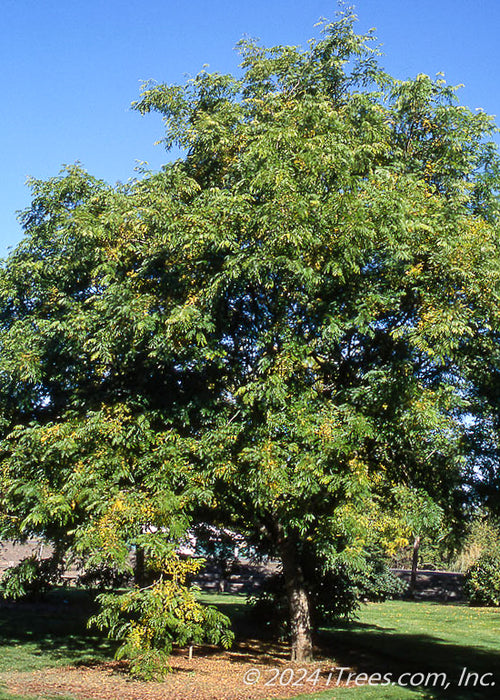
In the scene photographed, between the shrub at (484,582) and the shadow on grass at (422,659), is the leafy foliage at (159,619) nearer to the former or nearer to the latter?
the shadow on grass at (422,659)

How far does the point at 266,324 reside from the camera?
10.3m

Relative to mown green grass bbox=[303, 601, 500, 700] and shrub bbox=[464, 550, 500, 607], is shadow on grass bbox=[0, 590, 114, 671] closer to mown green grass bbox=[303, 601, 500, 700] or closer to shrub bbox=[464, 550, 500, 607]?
mown green grass bbox=[303, 601, 500, 700]

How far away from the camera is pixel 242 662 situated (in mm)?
12695

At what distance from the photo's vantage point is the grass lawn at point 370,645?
1046cm

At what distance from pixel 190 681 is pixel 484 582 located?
1936 cm

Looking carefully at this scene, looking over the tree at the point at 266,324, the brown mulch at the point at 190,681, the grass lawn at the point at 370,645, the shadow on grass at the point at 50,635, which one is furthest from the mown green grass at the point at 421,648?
the shadow on grass at the point at 50,635

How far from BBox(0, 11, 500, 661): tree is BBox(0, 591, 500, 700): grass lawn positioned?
7.01ft

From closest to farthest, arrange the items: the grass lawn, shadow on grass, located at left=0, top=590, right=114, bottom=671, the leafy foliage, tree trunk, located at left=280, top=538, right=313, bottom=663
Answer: the leafy foliage, the grass lawn, tree trunk, located at left=280, top=538, right=313, bottom=663, shadow on grass, located at left=0, top=590, right=114, bottom=671

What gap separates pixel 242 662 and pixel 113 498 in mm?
5995

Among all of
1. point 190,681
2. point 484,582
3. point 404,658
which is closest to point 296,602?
point 190,681

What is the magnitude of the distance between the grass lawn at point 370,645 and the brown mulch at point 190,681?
0.44 metres

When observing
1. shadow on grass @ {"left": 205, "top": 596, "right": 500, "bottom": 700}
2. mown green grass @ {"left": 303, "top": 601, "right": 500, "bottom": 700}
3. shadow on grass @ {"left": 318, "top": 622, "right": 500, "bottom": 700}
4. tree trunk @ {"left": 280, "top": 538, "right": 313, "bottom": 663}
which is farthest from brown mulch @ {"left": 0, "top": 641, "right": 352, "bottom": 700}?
shadow on grass @ {"left": 318, "top": 622, "right": 500, "bottom": 700}

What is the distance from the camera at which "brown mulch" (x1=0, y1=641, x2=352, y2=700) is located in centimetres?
985

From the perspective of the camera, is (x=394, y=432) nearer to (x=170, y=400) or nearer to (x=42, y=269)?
(x=170, y=400)
